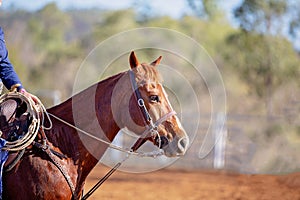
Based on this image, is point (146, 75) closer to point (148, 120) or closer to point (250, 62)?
point (148, 120)

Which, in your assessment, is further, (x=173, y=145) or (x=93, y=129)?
(x=93, y=129)

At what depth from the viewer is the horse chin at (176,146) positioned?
5.20 meters

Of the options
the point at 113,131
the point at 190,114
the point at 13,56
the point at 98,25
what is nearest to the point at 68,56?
the point at 98,25

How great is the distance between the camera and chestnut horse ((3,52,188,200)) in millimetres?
5059

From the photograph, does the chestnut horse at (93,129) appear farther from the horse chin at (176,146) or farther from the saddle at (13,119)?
the saddle at (13,119)

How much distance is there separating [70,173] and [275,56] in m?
18.9

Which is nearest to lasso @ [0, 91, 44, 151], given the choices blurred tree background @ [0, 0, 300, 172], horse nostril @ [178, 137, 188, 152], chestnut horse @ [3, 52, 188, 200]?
chestnut horse @ [3, 52, 188, 200]

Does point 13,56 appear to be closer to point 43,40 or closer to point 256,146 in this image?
point 256,146

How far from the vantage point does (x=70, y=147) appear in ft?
17.6

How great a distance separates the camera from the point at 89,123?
5434 millimetres

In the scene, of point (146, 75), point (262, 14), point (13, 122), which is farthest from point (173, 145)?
point (262, 14)

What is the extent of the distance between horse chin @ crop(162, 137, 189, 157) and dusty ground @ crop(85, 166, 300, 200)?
5.64 metres

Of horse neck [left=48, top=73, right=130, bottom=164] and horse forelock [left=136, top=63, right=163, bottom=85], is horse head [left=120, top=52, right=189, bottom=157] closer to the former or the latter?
horse forelock [left=136, top=63, right=163, bottom=85]

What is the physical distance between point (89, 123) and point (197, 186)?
8174mm
